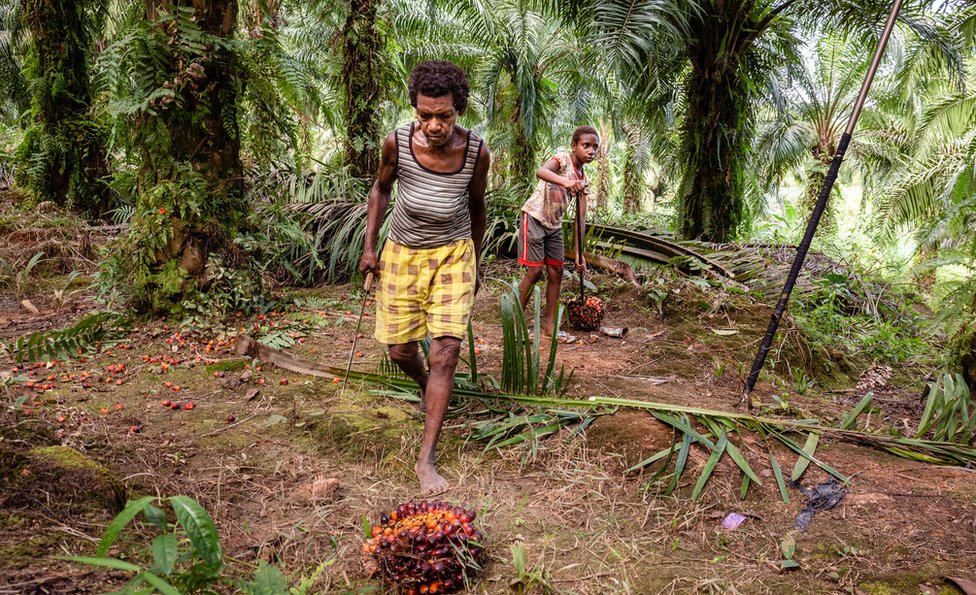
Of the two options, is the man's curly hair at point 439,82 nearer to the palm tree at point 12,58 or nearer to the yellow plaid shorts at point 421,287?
the yellow plaid shorts at point 421,287

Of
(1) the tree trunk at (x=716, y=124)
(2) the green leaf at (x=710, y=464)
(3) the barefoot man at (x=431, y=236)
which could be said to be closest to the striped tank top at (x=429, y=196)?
(3) the barefoot man at (x=431, y=236)

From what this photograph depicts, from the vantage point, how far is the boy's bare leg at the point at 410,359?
2945mm

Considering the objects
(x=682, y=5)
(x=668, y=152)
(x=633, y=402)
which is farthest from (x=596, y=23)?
(x=668, y=152)

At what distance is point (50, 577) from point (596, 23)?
21.8 ft

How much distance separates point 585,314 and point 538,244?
759 mm

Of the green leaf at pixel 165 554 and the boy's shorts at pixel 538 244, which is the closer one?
the green leaf at pixel 165 554

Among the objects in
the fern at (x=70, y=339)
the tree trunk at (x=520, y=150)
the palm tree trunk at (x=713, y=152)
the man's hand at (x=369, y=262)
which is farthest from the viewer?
the tree trunk at (x=520, y=150)

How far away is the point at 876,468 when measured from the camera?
105 inches

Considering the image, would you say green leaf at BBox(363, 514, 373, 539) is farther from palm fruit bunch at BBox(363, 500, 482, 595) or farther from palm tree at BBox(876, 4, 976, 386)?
palm tree at BBox(876, 4, 976, 386)

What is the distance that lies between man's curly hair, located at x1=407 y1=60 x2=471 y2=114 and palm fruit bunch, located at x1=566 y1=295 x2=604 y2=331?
2789 mm

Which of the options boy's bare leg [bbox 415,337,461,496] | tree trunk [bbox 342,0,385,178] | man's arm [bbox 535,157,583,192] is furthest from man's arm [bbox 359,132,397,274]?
tree trunk [bbox 342,0,385,178]

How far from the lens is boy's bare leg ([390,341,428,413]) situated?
295 cm

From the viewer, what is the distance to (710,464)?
2.59 metres

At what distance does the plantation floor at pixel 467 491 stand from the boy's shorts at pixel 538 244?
1.13m
